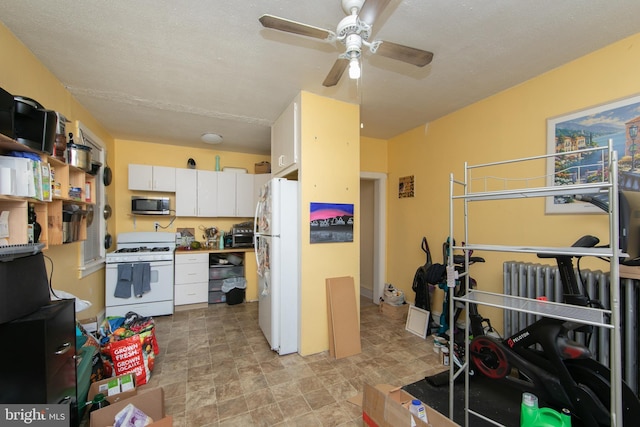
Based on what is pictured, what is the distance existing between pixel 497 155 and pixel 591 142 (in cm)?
71

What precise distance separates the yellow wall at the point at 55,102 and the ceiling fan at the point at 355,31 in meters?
1.84

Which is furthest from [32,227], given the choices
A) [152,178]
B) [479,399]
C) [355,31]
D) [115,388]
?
[479,399]

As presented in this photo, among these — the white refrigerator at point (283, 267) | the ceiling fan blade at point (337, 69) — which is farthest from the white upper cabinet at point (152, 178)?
the ceiling fan blade at point (337, 69)

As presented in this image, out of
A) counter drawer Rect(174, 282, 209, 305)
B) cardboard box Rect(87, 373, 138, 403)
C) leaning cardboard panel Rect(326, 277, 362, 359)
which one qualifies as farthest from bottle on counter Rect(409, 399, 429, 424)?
counter drawer Rect(174, 282, 209, 305)

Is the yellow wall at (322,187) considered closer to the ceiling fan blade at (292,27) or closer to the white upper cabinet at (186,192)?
the ceiling fan blade at (292,27)

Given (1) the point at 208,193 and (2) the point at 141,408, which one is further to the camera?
(1) the point at 208,193

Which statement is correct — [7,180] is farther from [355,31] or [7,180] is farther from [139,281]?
[139,281]

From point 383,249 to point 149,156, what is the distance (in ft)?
13.3

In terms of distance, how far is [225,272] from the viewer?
4.27 metres

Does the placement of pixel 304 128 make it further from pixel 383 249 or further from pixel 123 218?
pixel 123 218

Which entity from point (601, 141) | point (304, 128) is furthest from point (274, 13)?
point (601, 141)

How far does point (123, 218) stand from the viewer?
13.5ft

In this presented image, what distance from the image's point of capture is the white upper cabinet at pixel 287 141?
8.61ft

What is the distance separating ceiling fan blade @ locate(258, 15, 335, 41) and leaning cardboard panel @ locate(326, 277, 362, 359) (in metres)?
2.07
